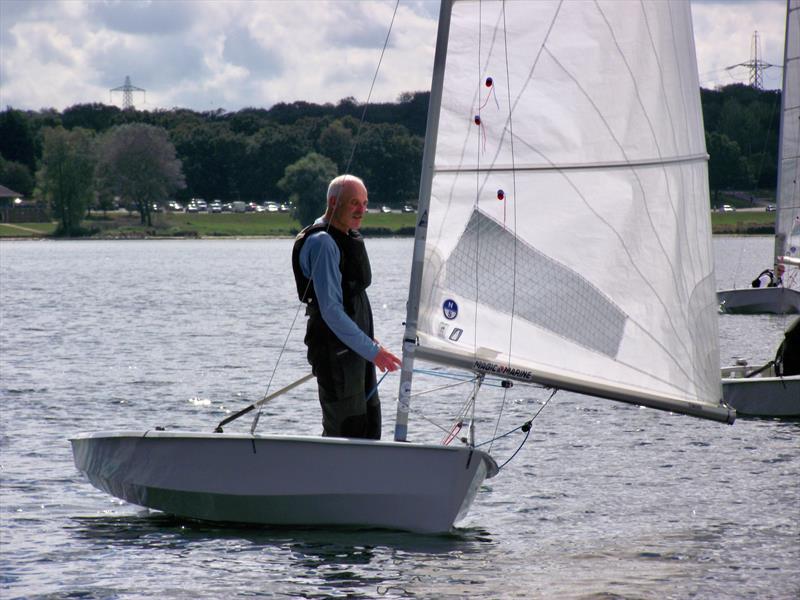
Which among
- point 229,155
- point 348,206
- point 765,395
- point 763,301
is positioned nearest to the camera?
point 348,206

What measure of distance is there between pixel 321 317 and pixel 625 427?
29.1ft

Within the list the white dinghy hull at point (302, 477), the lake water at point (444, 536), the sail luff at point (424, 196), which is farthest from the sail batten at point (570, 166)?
the lake water at point (444, 536)

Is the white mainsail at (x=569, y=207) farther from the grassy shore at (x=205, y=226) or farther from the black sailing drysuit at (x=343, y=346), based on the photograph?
the grassy shore at (x=205, y=226)

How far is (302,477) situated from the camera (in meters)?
9.52

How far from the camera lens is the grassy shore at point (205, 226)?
13625 centimetres

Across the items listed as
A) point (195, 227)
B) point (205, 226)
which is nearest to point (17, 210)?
point (195, 227)

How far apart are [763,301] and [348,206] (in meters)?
29.4

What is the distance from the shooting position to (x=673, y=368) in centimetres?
946

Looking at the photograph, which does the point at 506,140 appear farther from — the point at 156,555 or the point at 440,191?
the point at 156,555

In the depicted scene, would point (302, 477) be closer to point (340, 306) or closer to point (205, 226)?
point (340, 306)

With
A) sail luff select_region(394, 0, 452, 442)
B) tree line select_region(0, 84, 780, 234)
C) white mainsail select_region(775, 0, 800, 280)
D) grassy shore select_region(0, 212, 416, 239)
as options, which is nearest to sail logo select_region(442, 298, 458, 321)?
sail luff select_region(394, 0, 452, 442)

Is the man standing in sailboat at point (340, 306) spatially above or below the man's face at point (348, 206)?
below

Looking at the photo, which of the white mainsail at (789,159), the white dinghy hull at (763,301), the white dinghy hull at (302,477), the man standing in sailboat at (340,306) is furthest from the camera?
the white dinghy hull at (763,301)

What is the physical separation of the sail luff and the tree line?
100 metres
